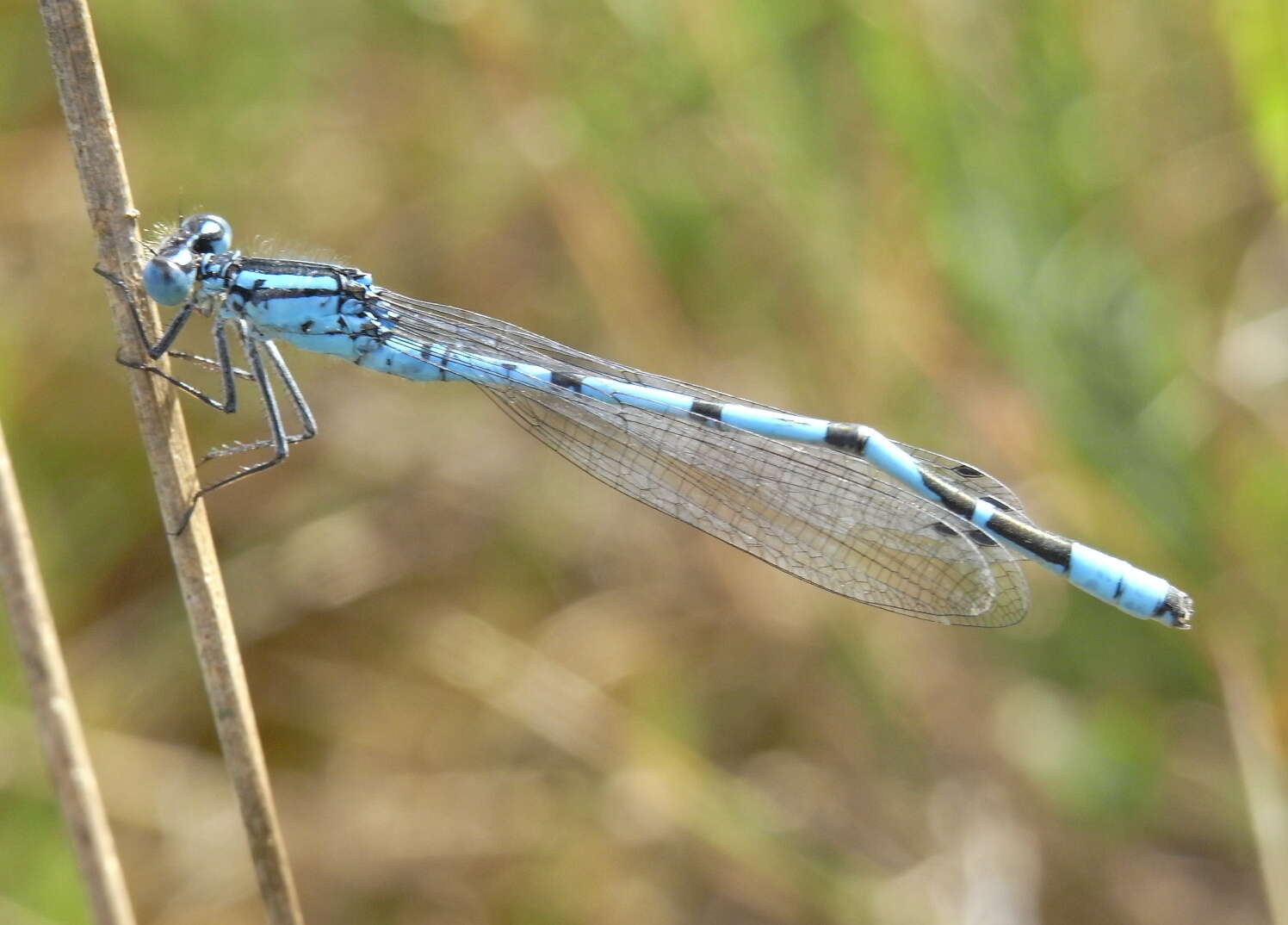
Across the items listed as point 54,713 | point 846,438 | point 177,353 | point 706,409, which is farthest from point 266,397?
point 846,438

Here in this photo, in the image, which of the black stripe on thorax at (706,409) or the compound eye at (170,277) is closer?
the compound eye at (170,277)

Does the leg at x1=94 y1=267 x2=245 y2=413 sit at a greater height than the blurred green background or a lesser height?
lesser

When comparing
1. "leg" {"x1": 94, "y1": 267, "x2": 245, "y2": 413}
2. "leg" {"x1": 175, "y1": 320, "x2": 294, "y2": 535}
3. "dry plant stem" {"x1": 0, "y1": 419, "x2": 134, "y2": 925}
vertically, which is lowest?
"dry plant stem" {"x1": 0, "y1": 419, "x2": 134, "y2": 925}

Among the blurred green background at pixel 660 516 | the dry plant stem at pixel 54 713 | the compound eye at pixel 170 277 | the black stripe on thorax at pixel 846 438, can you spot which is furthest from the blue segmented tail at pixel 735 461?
the dry plant stem at pixel 54 713

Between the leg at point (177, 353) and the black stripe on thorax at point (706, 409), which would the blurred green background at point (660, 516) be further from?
the leg at point (177, 353)

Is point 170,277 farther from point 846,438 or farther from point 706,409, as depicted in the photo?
point 846,438

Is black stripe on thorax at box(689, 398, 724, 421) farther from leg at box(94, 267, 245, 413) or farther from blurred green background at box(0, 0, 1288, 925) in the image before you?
leg at box(94, 267, 245, 413)

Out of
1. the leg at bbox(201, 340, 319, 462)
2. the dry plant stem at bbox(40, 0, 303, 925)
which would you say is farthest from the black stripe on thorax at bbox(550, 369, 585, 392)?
the dry plant stem at bbox(40, 0, 303, 925)
